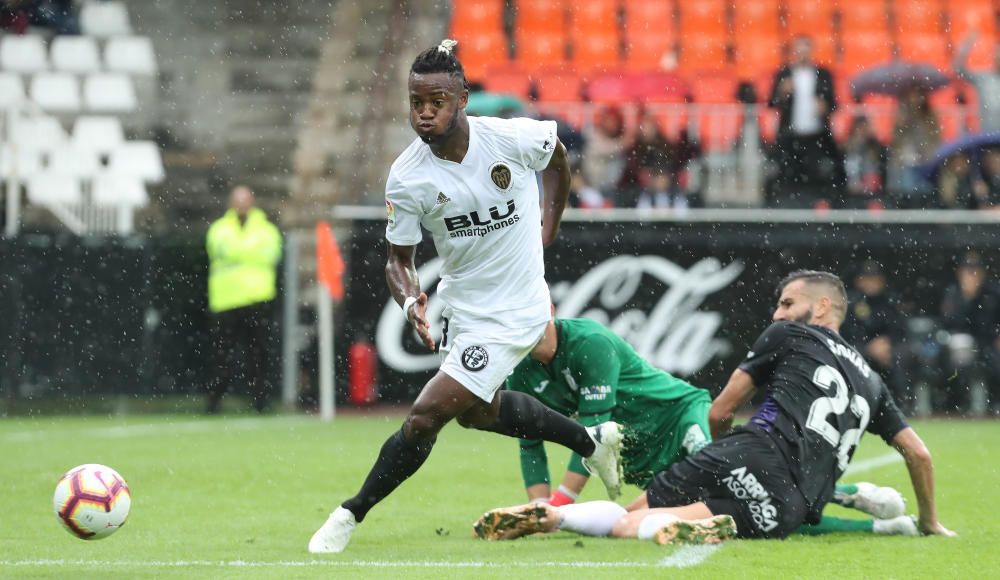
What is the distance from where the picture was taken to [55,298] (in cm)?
1562

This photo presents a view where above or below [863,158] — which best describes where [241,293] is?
below

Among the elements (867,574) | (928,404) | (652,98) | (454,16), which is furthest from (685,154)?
(867,574)

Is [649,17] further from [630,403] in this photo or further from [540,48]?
[630,403]

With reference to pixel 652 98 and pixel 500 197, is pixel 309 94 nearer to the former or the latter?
pixel 652 98

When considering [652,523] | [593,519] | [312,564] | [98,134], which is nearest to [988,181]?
[593,519]

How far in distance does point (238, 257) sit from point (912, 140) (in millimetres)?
7139

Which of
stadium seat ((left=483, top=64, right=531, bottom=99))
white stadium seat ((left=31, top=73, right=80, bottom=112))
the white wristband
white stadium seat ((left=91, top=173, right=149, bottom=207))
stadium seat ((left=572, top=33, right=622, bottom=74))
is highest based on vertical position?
stadium seat ((left=572, top=33, right=622, bottom=74))

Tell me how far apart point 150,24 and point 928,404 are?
10.9 m

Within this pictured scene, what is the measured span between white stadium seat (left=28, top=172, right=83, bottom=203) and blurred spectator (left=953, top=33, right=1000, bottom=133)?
1007cm

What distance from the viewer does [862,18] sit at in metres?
20.6

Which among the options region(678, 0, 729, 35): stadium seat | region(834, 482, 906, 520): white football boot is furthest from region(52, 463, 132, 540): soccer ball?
region(678, 0, 729, 35): stadium seat

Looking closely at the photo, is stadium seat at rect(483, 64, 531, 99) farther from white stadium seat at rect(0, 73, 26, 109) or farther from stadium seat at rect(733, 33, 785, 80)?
white stadium seat at rect(0, 73, 26, 109)

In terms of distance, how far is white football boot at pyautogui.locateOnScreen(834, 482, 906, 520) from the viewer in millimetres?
7234

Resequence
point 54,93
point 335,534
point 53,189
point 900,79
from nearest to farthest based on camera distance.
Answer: point 335,534 → point 900,79 → point 53,189 → point 54,93
